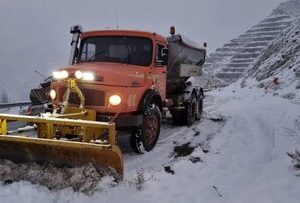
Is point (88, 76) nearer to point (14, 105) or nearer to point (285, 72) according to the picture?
point (14, 105)

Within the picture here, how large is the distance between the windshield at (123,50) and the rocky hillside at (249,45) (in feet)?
264

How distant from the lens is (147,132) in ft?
28.4

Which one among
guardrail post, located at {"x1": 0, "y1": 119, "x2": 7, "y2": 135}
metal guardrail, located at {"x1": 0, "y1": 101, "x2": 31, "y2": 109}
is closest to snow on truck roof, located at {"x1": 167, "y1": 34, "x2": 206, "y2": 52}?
guardrail post, located at {"x1": 0, "y1": 119, "x2": 7, "y2": 135}

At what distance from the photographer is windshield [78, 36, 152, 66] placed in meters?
9.12

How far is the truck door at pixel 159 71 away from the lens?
30.8 ft

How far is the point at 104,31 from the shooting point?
954 centimetres

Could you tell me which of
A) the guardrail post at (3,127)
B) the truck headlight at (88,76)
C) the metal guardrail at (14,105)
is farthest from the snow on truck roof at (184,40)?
the metal guardrail at (14,105)

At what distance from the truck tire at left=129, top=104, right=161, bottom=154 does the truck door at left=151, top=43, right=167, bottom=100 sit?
720 mm

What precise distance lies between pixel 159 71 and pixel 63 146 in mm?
3931

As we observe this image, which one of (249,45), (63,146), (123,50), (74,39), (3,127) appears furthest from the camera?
(249,45)

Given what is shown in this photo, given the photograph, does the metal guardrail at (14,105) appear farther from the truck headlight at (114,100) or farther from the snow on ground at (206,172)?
the truck headlight at (114,100)

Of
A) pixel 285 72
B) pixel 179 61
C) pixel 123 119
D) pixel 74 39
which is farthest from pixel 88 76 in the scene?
pixel 285 72

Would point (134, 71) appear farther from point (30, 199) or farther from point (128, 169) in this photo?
point (30, 199)

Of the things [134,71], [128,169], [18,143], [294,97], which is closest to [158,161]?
[128,169]
